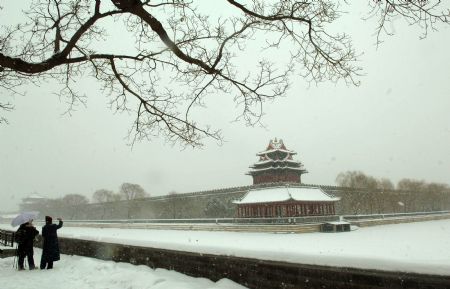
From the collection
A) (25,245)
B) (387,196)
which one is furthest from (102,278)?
(387,196)

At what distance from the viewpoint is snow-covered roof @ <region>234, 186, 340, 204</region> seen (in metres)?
41.3

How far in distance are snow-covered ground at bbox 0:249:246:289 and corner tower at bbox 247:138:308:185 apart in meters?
41.2

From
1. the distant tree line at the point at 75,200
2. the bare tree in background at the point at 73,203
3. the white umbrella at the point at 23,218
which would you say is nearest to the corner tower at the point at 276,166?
the distant tree line at the point at 75,200

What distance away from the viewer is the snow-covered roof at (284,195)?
136 ft

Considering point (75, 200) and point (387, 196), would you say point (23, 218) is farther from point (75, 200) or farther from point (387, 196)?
point (75, 200)

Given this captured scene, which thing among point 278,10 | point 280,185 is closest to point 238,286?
point 278,10

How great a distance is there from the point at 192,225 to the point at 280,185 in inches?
437

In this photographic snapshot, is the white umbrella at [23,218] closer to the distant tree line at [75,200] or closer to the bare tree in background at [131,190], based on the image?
the distant tree line at [75,200]

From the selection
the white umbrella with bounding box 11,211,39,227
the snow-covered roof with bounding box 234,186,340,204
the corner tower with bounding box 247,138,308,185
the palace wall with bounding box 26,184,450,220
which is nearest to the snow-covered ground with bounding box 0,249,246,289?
the white umbrella with bounding box 11,211,39,227

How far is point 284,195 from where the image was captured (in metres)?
41.6

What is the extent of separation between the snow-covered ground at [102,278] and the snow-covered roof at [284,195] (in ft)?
106

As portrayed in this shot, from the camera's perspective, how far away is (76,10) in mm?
8453

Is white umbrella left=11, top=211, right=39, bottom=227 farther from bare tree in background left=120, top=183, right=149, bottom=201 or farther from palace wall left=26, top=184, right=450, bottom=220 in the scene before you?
bare tree in background left=120, top=183, right=149, bottom=201

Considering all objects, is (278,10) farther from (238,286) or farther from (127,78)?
(238,286)
